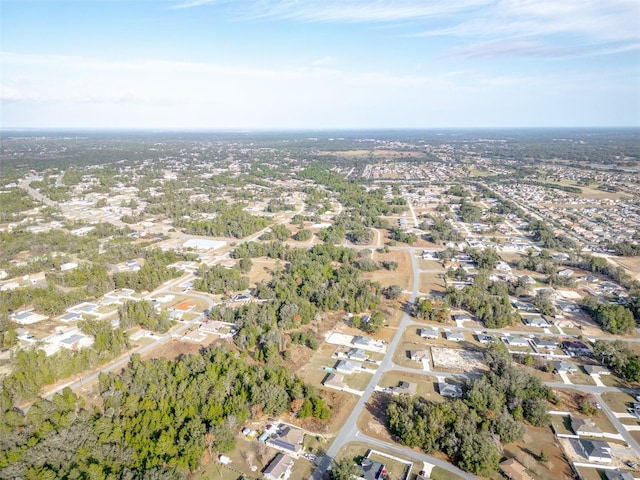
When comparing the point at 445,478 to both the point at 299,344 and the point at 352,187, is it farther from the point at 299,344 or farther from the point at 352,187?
the point at 352,187

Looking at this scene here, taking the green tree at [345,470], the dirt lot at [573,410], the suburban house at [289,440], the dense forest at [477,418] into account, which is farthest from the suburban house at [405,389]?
the dirt lot at [573,410]

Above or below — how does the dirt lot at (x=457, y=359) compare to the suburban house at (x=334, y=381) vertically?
below

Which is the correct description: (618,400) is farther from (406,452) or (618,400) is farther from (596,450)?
(406,452)

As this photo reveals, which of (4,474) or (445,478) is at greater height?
(4,474)

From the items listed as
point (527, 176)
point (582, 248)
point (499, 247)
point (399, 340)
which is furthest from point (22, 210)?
point (527, 176)

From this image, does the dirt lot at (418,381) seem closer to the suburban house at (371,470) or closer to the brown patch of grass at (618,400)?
the suburban house at (371,470)

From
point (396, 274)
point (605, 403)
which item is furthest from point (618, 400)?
point (396, 274)
